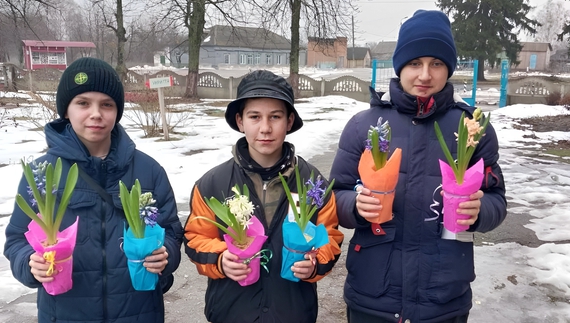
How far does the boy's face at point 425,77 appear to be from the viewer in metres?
1.96

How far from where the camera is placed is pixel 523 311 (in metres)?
3.23

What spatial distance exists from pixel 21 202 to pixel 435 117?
167 centimetres

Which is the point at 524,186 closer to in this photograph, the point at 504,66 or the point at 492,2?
the point at 504,66

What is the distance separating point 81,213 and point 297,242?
0.93m

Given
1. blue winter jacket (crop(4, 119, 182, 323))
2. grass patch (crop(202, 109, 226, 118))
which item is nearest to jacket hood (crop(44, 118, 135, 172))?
blue winter jacket (crop(4, 119, 182, 323))

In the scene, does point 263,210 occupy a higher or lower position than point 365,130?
lower

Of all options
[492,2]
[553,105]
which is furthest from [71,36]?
[553,105]

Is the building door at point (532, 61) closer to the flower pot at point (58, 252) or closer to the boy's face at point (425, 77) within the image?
the boy's face at point (425, 77)

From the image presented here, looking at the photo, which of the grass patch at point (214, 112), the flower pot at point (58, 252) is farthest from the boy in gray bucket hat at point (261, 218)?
the grass patch at point (214, 112)

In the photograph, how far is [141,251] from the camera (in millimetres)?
1727

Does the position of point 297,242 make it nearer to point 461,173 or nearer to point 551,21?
point 461,173

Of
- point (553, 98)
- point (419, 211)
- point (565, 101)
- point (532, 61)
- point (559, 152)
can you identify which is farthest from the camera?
point (532, 61)

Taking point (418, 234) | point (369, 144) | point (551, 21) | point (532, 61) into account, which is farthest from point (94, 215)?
point (551, 21)

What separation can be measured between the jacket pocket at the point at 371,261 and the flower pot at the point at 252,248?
1.50 ft
